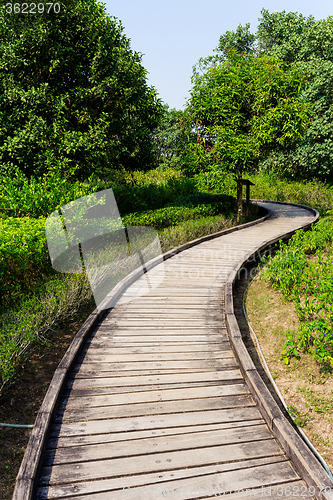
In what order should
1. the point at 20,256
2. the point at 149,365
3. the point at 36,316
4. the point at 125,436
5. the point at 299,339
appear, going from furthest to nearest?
the point at 20,256 < the point at 36,316 < the point at 299,339 < the point at 149,365 < the point at 125,436

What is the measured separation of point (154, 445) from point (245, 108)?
1459cm

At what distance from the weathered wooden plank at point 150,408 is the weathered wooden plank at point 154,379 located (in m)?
0.40

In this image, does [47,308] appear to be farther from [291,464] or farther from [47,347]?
[291,464]

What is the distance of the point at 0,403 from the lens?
4.88m

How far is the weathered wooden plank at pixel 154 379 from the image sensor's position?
4.40 meters

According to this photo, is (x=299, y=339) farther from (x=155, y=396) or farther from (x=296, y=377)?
(x=155, y=396)

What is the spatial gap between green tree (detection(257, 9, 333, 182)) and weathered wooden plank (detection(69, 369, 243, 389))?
79.5ft

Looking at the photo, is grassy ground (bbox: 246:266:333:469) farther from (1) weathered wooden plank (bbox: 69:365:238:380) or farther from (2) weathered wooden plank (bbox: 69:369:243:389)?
(1) weathered wooden plank (bbox: 69:365:238:380)

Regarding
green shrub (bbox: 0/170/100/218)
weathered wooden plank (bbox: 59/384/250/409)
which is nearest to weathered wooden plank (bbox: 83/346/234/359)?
weathered wooden plank (bbox: 59/384/250/409)

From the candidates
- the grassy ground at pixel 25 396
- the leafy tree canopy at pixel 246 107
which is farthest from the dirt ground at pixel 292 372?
the leafy tree canopy at pixel 246 107

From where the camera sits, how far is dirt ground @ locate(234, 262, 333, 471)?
14.3ft

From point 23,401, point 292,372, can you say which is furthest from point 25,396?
point 292,372

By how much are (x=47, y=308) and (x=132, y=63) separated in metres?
11.8

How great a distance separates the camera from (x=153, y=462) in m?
3.21
